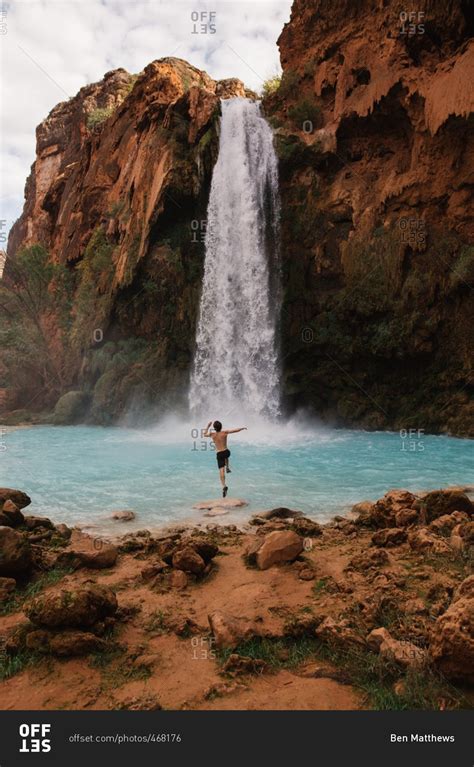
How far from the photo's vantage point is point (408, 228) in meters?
19.3

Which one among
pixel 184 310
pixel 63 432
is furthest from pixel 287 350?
pixel 63 432

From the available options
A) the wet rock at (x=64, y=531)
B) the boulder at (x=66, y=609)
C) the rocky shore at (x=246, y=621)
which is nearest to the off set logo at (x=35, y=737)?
the rocky shore at (x=246, y=621)

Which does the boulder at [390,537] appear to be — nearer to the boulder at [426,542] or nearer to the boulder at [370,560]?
the boulder at [426,542]

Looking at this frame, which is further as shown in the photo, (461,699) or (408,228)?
(408,228)

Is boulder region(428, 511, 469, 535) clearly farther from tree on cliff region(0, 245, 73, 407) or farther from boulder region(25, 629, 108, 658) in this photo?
tree on cliff region(0, 245, 73, 407)

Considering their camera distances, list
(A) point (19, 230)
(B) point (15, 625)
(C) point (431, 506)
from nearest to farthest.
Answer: (B) point (15, 625), (C) point (431, 506), (A) point (19, 230)

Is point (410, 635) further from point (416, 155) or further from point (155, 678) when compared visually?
point (416, 155)

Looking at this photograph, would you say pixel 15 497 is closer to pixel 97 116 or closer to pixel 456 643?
pixel 456 643

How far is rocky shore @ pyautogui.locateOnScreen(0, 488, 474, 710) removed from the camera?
3.52 m

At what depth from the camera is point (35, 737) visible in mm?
3232

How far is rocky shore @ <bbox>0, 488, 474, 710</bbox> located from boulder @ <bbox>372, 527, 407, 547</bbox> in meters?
0.02

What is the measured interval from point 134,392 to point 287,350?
8357 mm

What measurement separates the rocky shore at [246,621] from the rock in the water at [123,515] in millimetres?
1527

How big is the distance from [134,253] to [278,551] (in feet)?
73.4
